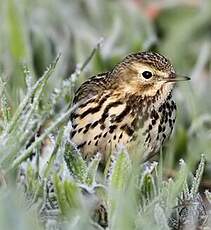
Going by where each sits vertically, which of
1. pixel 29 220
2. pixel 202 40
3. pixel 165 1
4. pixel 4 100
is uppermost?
pixel 165 1

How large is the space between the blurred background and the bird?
0.11 meters

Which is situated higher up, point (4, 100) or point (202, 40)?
point (202, 40)

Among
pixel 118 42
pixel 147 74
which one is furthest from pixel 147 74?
pixel 118 42

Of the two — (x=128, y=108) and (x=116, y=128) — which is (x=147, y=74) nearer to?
(x=128, y=108)

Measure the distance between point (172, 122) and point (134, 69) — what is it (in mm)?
254

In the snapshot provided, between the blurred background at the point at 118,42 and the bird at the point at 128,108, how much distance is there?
0.11m

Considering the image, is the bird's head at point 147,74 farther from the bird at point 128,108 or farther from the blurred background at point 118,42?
the blurred background at point 118,42

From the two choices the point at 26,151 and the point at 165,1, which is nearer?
the point at 26,151

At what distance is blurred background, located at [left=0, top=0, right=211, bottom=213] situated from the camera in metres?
3.92

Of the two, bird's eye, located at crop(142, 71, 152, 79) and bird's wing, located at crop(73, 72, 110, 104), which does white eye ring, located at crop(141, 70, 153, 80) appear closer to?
bird's eye, located at crop(142, 71, 152, 79)

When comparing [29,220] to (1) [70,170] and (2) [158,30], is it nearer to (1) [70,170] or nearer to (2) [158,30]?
(1) [70,170]

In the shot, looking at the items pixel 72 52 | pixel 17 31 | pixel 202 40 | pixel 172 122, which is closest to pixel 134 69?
pixel 172 122

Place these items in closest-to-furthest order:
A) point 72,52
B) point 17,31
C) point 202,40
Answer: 1. point 17,31
2. point 72,52
3. point 202,40

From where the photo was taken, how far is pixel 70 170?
7.30ft
